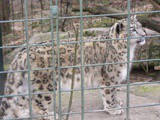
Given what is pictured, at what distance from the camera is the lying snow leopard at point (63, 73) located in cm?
335

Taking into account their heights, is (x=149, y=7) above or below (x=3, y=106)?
above

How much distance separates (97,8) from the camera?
5.01 meters

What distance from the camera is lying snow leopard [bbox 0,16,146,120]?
3352 millimetres

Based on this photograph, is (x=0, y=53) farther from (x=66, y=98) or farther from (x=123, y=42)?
(x=123, y=42)

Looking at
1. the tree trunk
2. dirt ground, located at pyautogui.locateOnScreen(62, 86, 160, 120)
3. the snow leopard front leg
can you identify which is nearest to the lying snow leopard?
the snow leopard front leg

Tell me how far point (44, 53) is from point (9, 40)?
14.4 ft

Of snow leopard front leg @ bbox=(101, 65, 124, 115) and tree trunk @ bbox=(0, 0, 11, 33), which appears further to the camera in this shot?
tree trunk @ bbox=(0, 0, 11, 33)

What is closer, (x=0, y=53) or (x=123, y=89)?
(x=0, y=53)

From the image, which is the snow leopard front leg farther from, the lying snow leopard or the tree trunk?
the tree trunk

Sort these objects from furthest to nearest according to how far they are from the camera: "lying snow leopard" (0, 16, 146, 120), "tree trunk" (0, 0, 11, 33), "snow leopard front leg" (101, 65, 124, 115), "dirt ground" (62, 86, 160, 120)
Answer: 1. "tree trunk" (0, 0, 11, 33)
2. "snow leopard front leg" (101, 65, 124, 115)
3. "dirt ground" (62, 86, 160, 120)
4. "lying snow leopard" (0, 16, 146, 120)

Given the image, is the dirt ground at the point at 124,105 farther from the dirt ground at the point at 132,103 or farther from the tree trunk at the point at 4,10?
the tree trunk at the point at 4,10

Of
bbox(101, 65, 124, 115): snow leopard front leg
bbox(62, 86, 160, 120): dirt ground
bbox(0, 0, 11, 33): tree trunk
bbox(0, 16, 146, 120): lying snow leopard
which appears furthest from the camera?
bbox(0, 0, 11, 33): tree trunk

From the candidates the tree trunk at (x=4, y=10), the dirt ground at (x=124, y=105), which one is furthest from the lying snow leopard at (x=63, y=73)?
the tree trunk at (x=4, y=10)

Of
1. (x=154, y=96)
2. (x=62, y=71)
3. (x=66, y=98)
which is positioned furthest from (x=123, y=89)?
(x=62, y=71)
